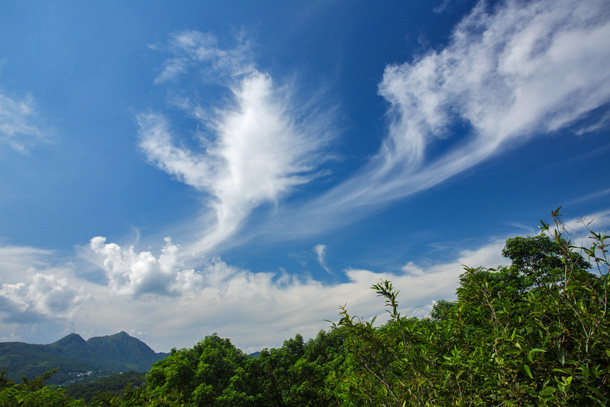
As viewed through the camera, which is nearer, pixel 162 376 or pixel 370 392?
pixel 370 392

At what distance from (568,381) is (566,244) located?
1.53 m

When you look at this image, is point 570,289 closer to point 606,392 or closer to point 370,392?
point 606,392

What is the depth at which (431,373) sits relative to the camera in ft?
13.0

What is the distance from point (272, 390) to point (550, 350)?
102 feet

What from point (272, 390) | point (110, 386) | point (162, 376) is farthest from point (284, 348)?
point (110, 386)

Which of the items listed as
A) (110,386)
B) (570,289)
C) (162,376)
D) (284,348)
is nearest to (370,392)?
(570,289)

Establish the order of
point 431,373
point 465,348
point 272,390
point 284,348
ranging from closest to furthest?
point 431,373, point 465,348, point 272,390, point 284,348

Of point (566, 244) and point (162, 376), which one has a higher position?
point (566, 244)

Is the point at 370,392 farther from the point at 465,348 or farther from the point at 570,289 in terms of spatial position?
the point at 570,289

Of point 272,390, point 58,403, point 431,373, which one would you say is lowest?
point 272,390

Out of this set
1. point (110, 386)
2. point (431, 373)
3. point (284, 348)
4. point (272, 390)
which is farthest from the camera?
point (110, 386)

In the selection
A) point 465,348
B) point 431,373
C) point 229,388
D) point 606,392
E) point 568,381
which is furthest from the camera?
point 229,388

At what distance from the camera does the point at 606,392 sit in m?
3.20

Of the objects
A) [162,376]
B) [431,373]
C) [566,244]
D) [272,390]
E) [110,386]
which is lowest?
[110,386]
